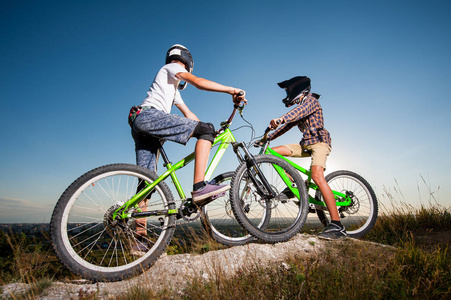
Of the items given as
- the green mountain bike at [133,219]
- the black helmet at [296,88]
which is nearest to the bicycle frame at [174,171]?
the green mountain bike at [133,219]

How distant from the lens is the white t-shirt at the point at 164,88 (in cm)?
285

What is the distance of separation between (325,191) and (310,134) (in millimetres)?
1082

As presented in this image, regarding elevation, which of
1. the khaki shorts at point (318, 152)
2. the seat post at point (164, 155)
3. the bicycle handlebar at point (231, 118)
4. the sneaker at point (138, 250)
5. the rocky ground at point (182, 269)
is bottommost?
the rocky ground at point (182, 269)

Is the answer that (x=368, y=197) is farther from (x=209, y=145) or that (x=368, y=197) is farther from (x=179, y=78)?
(x=179, y=78)

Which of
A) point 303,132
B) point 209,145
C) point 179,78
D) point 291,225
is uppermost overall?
point 179,78

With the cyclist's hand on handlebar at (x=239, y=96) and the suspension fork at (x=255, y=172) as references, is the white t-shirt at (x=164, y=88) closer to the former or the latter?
the cyclist's hand on handlebar at (x=239, y=96)

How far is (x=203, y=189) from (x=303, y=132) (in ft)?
8.37

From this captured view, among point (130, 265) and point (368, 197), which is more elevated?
point (368, 197)

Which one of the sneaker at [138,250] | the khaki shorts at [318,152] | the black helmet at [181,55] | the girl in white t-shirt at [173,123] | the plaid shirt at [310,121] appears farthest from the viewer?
the plaid shirt at [310,121]

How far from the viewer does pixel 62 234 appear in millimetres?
2027

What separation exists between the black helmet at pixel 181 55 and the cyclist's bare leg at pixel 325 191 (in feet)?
8.80

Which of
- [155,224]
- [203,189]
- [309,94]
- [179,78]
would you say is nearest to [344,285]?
[203,189]

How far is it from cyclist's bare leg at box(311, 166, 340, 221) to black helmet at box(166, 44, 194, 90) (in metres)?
2.68

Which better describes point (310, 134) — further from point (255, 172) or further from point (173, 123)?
point (173, 123)
